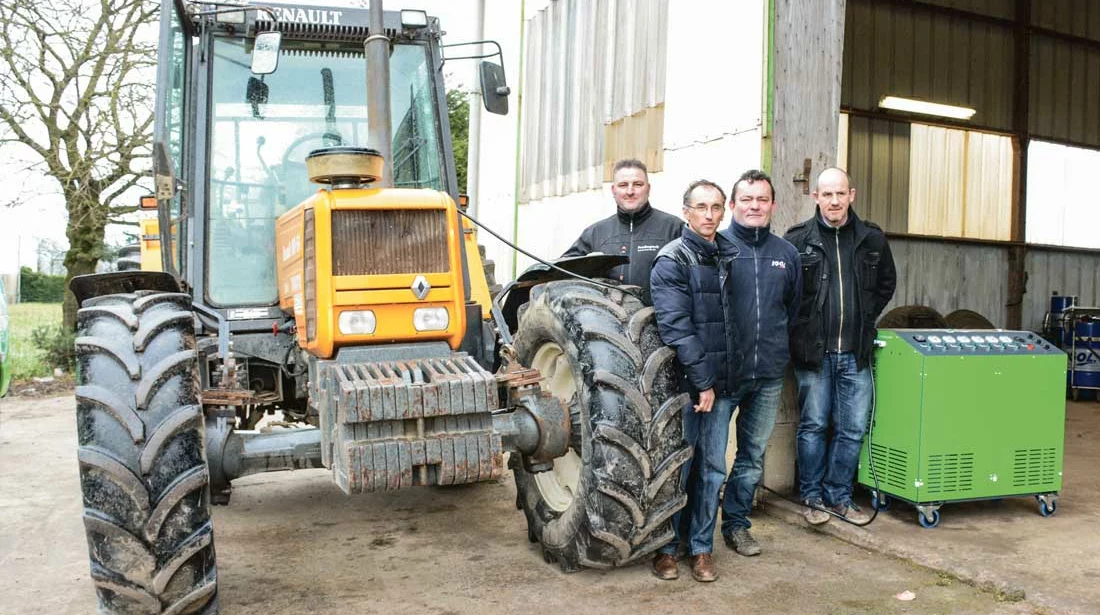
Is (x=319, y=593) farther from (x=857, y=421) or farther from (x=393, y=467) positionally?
(x=857, y=421)

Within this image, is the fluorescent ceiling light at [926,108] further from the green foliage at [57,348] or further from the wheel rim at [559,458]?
the green foliage at [57,348]

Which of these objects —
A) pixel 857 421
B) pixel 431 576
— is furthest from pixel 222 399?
pixel 857 421

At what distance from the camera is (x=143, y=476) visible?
317cm

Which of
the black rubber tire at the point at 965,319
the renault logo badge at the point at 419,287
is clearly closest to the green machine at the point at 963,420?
the renault logo badge at the point at 419,287

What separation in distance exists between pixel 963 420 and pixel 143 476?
153 inches

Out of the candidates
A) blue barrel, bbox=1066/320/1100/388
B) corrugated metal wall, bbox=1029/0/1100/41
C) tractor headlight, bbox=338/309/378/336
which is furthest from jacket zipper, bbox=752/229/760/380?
corrugated metal wall, bbox=1029/0/1100/41

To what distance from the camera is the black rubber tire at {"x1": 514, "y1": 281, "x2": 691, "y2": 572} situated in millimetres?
3654

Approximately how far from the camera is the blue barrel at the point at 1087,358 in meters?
10.5

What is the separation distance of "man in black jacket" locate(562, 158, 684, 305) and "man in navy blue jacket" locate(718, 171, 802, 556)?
708 millimetres

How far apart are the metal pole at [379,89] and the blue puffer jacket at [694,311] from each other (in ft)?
4.39

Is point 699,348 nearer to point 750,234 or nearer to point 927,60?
point 750,234

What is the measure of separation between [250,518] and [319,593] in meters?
1.48

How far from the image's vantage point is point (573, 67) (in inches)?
359

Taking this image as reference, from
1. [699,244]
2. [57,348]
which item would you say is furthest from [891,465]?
[57,348]
